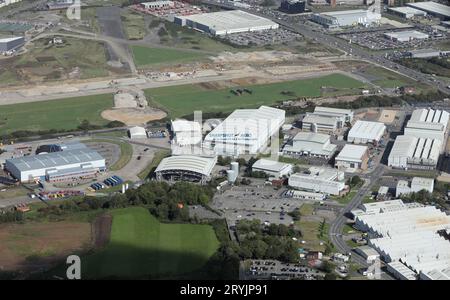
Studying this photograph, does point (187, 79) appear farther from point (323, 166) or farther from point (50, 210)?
point (50, 210)

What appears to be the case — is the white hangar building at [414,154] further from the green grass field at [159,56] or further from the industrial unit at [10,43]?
the industrial unit at [10,43]

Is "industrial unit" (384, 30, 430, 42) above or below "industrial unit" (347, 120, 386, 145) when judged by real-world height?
below

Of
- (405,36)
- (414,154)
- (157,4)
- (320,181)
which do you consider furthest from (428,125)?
(157,4)

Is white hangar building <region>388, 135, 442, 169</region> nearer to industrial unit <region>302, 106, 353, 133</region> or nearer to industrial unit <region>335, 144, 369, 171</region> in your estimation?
industrial unit <region>335, 144, 369, 171</region>

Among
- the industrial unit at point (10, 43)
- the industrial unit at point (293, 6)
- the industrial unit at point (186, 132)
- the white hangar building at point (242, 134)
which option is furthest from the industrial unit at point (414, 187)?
the industrial unit at point (293, 6)

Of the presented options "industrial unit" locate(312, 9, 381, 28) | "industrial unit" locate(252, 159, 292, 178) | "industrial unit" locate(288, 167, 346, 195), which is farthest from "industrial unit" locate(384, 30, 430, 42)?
"industrial unit" locate(288, 167, 346, 195)

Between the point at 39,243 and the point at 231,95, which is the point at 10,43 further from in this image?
the point at 39,243
